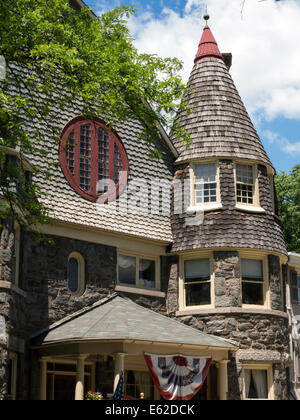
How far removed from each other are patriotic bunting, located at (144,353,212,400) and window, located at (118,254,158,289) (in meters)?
3.53

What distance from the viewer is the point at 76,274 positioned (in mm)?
18609

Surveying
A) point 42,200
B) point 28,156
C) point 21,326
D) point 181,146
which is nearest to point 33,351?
point 21,326

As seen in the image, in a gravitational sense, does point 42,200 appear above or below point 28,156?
below

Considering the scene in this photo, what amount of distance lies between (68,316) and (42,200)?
313 cm

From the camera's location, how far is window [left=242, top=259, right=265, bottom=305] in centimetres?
1981

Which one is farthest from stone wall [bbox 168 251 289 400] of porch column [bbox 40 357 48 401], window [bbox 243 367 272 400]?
porch column [bbox 40 357 48 401]

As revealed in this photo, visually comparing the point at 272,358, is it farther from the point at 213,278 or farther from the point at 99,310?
the point at 99,310

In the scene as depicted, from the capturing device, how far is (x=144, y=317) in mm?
17609

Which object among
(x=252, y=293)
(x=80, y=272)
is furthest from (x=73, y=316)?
(x=252, y=293)

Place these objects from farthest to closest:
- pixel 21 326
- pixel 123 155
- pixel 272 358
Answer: pixel 123 155, pixel 272 358, pixel 21 326

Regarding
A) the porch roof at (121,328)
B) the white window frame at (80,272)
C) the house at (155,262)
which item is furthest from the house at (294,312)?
the white window frame at (80,272)

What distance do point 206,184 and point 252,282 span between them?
3337mm

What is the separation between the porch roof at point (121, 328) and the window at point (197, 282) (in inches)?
58.4
